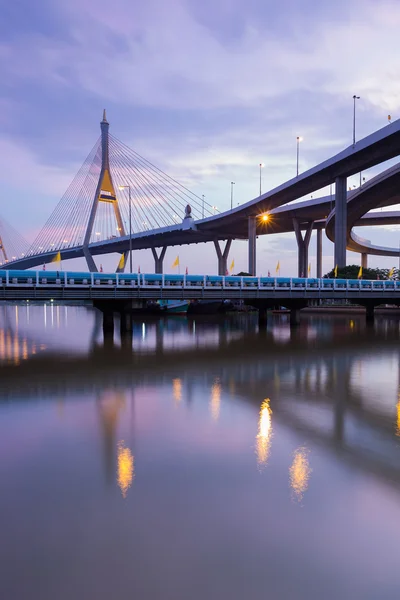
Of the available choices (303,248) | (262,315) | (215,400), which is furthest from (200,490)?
(303,248)

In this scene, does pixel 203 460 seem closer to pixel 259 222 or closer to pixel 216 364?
pixel 216 364

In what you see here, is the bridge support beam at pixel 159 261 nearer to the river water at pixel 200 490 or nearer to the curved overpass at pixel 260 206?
the curved overpass at pixel 260 206

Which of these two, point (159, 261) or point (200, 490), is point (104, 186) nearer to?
point (159, 261)

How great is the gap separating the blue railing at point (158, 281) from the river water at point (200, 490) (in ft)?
43.2

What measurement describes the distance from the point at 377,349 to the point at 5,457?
2681 cm

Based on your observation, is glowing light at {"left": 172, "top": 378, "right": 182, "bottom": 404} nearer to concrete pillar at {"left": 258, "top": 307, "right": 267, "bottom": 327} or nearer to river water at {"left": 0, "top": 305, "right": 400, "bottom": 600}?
river water at {"left": 0, "top": 305, "right": 400, "bottom": 600}

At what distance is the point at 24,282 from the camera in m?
30.3

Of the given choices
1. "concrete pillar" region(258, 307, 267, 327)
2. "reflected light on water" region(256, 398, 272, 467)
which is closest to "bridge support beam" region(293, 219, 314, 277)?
"concrete pillar" region(258, 307, 267, 327)

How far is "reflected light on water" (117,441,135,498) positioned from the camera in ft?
28.2

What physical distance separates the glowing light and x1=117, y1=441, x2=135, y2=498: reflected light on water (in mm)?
5048

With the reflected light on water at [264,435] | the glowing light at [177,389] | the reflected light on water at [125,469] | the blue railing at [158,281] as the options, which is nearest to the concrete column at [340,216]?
the blue railing at [158,281]

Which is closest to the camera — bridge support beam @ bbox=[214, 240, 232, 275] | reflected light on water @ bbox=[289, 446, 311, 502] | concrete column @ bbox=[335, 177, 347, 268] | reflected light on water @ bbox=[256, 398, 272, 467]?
reflected light on water @ bbox=[289, 446, 311, 502]

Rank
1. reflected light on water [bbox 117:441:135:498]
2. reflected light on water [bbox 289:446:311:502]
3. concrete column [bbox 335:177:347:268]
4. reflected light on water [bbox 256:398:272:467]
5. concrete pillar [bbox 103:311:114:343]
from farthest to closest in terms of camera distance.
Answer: concrete column [bbox 335:177:347:268] < concrete pillar [bbox 103:311:114:343] < reflected light on water [bbox 256:398:272:467] < reflected light on water [bbox 117:441:135:498] < reflected light on water [bbox 289:446:311:502]

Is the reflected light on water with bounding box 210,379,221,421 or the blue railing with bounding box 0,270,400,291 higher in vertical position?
the blue railing with bounding box 0,270,400,291
